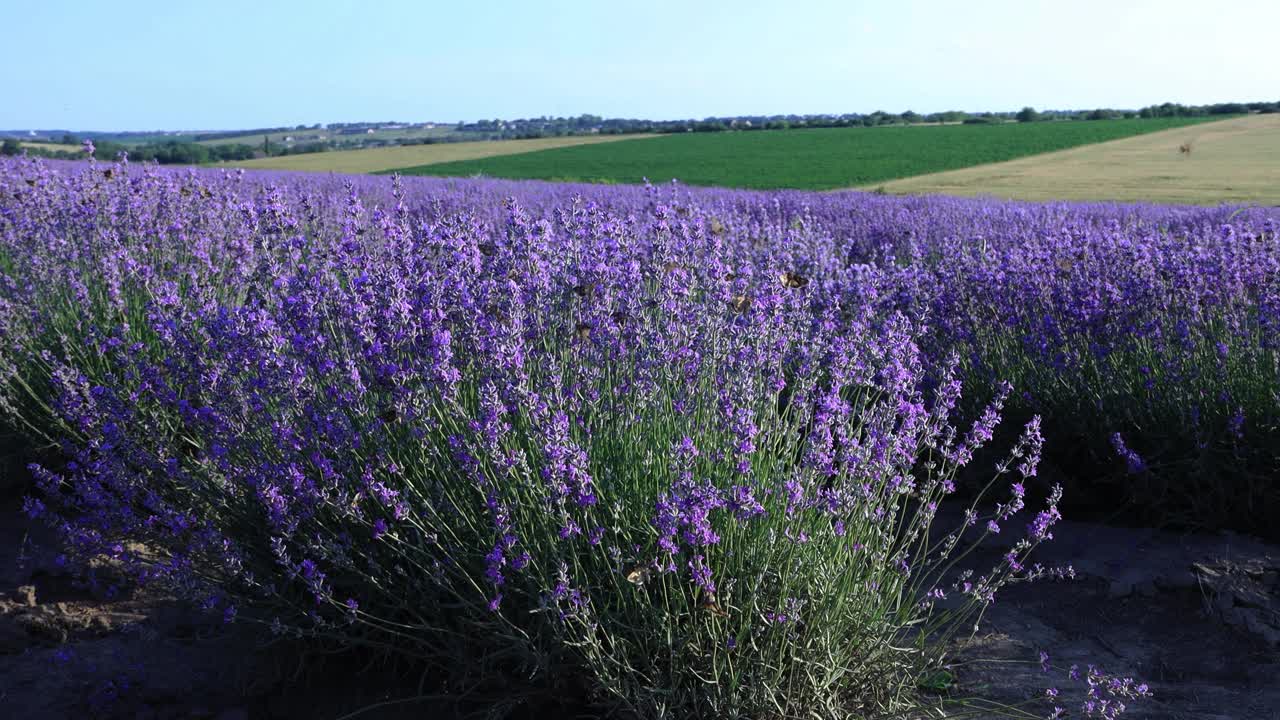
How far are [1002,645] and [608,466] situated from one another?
1410mm

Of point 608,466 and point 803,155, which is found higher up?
point 803,155

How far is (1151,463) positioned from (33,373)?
4749 mm

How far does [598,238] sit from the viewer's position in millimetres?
3441

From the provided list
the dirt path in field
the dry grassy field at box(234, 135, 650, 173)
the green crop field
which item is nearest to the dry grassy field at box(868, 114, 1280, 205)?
the green crop field

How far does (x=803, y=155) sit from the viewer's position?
108ft

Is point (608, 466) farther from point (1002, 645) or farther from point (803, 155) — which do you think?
point (803, 155)

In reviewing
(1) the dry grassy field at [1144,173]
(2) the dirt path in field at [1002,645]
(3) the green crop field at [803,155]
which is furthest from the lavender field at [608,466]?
(3) the green crop field at [803,155]

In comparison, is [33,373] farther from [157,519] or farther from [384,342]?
[384,342]

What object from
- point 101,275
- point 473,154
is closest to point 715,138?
point 473,154

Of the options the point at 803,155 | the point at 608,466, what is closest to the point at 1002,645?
the point at 608,466

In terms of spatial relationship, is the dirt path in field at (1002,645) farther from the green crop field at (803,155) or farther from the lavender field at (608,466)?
the green crop field at (803,155)

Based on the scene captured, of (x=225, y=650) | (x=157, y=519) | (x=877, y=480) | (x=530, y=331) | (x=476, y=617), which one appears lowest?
(x=225, y=650)

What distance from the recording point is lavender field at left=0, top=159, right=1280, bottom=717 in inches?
88.2

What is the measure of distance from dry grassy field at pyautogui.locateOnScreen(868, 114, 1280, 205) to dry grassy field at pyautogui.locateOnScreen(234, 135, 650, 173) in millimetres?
18143
